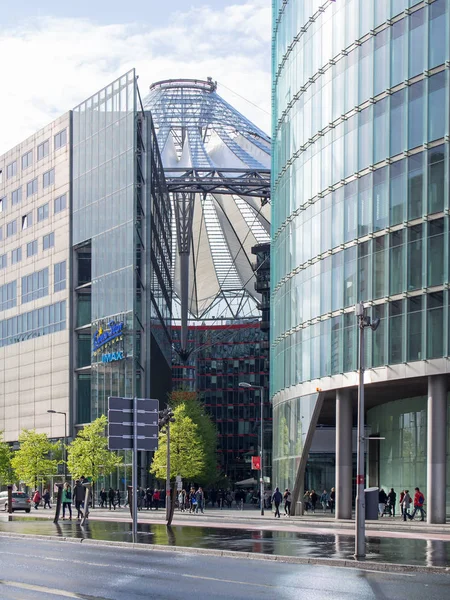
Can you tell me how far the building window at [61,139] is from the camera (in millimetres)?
102188

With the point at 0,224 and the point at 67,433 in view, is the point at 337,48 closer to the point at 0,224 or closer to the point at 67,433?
the point at 67,433

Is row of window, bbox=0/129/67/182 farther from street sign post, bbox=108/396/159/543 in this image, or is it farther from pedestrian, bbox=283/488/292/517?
street sign post, bbox=108/396/159/543

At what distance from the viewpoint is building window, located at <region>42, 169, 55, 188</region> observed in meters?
104

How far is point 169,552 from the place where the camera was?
2953 centimetres

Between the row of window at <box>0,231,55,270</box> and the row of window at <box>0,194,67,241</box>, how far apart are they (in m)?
1.97

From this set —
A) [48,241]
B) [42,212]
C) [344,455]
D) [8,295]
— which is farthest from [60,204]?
[344,455]

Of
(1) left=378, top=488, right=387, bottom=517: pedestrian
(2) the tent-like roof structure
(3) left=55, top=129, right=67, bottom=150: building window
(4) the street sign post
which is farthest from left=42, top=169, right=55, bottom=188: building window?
(4) the street sign post

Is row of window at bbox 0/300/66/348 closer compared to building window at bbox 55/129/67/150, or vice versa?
building window at bbox 55/129/67/150

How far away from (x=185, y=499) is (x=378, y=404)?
75.5ft

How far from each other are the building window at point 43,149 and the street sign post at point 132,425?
76009 mm

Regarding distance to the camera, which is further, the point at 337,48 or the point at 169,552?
the point at 337,48

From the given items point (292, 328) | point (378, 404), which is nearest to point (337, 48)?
point (292, 328)

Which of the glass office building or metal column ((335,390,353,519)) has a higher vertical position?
the glass office building

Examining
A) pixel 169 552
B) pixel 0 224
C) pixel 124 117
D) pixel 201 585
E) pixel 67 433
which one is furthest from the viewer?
pixel 0 224
